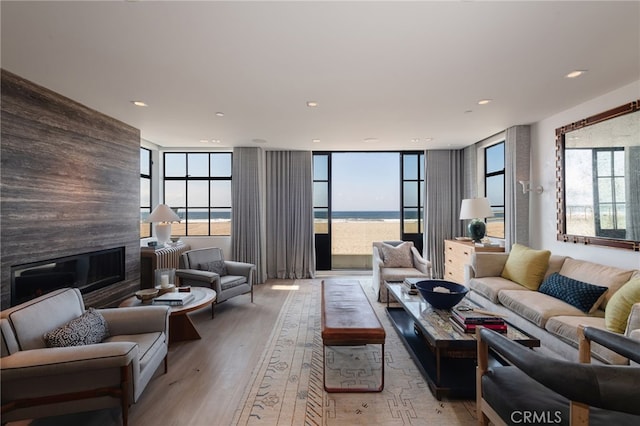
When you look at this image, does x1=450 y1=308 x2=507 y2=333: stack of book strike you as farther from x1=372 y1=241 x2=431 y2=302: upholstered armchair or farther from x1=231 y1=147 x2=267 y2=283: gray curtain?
x1=231 y1=147 x2=267 y2=283: gray curtain

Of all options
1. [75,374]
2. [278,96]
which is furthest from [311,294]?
[75,374]

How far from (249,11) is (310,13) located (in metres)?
0.37

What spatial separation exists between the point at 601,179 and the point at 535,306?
161 cm

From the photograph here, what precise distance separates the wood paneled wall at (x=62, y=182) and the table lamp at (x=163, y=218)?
282 mm

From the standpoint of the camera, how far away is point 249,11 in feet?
5.84

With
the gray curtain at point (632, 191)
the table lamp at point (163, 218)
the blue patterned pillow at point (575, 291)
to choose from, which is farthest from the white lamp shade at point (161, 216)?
the gray curtain at point (632, 191)

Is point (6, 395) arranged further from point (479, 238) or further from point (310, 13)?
point (479, 238)

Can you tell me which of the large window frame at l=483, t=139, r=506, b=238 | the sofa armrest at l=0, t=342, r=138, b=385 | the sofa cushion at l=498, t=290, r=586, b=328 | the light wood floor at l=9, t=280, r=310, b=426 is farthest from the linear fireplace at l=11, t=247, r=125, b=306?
the large window frame at l=483, t=139, r=506, b=238

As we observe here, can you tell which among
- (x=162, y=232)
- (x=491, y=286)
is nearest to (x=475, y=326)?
(x=491, y=286)

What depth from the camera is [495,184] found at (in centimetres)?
530

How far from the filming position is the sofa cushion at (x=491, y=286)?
11.0ft

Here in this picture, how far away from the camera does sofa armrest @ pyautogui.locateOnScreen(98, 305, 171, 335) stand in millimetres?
2350

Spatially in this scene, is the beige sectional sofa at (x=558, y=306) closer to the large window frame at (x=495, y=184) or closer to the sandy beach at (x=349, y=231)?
the large window frame at (x=495, y=184)

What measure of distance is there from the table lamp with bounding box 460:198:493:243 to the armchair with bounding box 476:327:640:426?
315 centimetres
